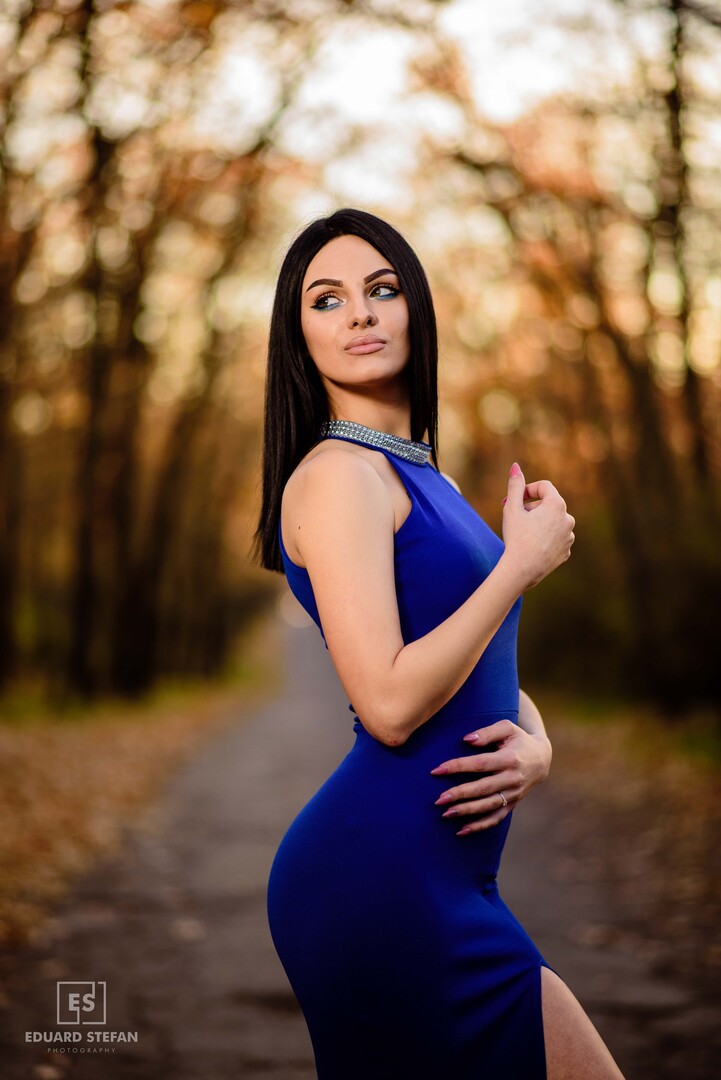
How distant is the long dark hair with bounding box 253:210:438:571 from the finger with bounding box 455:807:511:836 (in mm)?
704

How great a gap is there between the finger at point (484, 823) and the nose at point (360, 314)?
0.99m

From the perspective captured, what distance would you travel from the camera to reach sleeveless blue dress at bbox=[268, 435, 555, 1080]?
2.12 meters

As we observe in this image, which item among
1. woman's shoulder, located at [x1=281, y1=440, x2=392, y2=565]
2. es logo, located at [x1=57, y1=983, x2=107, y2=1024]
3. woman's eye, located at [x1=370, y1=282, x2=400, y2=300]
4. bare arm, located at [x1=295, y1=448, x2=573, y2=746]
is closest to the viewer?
bare arm, located at [x1=295, y1=448, x2=573, y2=746]

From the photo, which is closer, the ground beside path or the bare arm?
the bare arm

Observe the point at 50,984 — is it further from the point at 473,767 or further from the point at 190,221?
the point at 190,221

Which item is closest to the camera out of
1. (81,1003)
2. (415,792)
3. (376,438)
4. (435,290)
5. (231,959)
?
(415,792)

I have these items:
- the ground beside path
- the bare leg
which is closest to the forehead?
the bare leg

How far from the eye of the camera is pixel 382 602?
2.09m

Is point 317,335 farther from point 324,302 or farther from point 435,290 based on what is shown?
point 435,290

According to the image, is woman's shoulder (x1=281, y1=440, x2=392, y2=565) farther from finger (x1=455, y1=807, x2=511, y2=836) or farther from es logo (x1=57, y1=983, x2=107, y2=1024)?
es logo (x1=57, y1=983, x2=107, y2=1024)

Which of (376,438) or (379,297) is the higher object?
(379,297)

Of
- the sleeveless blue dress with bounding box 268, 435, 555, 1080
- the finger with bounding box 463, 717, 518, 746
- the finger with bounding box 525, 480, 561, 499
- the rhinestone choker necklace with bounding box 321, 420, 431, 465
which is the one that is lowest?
the sleeveless blue dress with bounding box 268, 435, 555, 1080

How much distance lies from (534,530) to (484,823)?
21.5 inches

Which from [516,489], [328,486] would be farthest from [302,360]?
[516,489]
